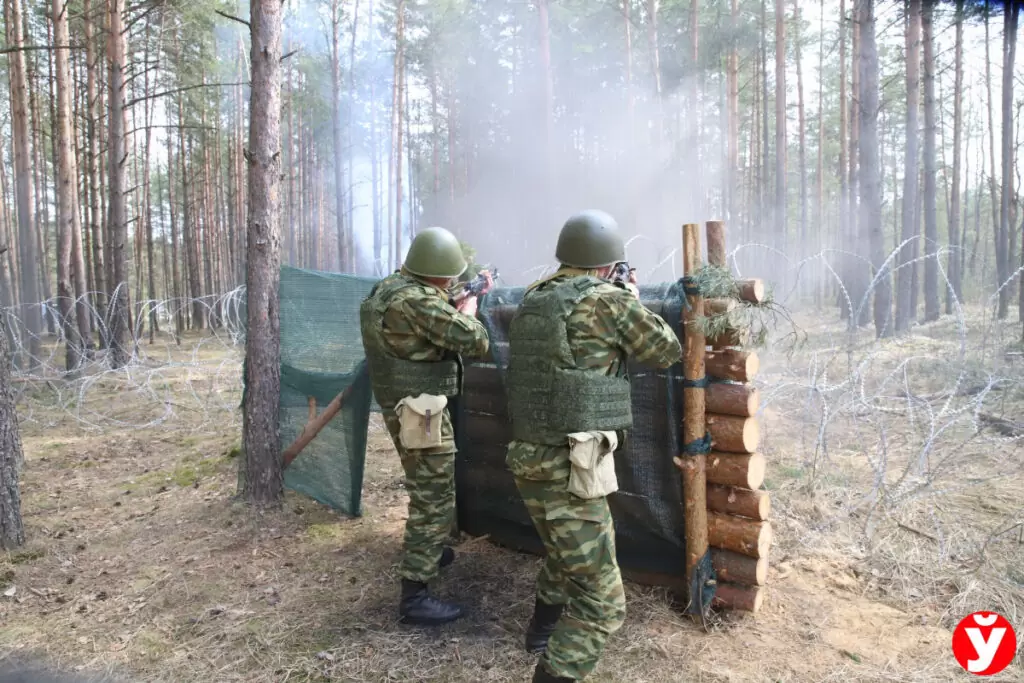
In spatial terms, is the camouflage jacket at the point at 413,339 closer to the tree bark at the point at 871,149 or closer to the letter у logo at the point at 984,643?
the letter у logo at the point at 984,643

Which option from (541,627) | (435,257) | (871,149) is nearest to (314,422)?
(435,257)

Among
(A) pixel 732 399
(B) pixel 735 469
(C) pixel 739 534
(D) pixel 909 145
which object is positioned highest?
(D) pixel 909 145

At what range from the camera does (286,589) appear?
392 centimetres

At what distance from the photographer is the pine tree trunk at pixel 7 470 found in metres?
4.29

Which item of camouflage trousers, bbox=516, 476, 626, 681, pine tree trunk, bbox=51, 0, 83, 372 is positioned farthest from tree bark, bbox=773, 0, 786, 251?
camouflage trousers, bbox=516, 476, 626, 681

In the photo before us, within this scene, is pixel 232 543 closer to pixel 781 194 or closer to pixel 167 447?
pixel 167 447

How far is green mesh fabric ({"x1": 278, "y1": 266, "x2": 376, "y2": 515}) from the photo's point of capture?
16.1 feet

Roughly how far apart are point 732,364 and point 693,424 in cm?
37

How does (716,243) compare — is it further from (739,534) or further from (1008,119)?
(1008,119)

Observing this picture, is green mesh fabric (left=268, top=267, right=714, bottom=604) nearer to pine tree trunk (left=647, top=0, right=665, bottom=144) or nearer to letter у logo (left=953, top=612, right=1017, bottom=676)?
letter у logo (left=953, top=612, right=1017, bottom=676)

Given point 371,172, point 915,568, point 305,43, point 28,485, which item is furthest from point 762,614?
point 371,172

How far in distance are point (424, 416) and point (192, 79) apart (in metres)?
18.7

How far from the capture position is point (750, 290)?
326 centimetres

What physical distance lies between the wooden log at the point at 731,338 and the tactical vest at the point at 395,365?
1435 millimetres
